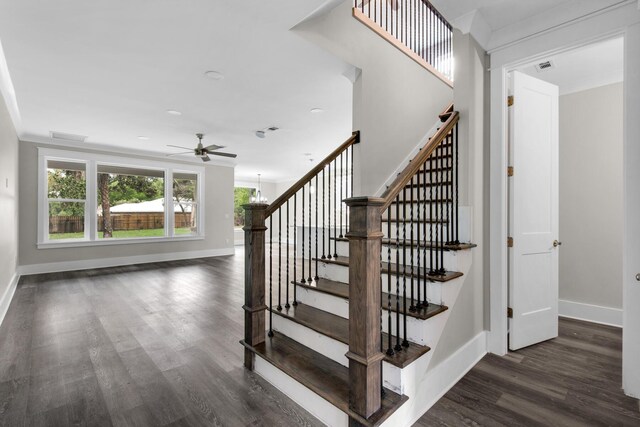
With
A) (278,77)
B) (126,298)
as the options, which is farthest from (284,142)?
(126,298)

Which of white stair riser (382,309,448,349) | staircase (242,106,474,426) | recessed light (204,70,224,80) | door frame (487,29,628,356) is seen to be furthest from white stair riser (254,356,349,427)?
recessed light (204,70,224,80)

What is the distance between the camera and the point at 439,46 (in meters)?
4.68

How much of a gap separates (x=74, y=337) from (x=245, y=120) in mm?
3505

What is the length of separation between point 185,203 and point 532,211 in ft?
24.5

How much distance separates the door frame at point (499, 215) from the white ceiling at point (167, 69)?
150 centimetres

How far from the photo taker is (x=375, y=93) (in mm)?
3201

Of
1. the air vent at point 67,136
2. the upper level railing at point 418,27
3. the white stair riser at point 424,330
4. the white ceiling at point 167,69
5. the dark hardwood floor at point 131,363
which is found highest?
the upper level railing at point 418,27

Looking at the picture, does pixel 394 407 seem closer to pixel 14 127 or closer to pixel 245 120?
pixel 245 120

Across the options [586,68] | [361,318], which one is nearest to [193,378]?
[361,318]

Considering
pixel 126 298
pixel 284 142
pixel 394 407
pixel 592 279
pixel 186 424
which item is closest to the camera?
pixel 394 407

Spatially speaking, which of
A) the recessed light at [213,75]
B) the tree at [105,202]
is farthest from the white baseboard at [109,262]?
the recessed light at [213,75]

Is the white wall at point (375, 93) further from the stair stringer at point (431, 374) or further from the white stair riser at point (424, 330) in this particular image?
the white stair riser at point (424, 330)

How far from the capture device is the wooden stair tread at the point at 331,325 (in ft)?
5.38

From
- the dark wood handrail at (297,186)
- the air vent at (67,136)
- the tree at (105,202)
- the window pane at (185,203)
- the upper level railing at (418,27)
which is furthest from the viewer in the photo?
the window pane at (185,203)
